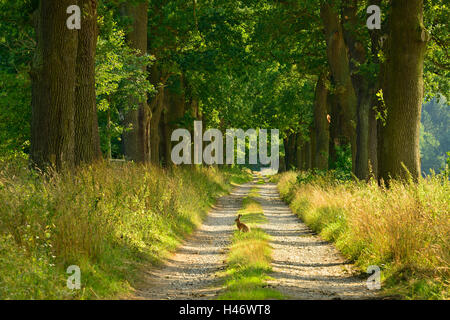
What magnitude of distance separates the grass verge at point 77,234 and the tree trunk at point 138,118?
682 centimetres

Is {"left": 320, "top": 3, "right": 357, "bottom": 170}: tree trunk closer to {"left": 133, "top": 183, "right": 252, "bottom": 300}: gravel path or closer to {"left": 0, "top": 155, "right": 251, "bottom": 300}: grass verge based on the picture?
{"left": 133, "top": 183, "right": 252, "bottom": 300}: gravel path

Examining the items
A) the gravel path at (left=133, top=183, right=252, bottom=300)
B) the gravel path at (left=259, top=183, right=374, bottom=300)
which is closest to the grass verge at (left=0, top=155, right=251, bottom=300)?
the gravel path at (left=133, top=183, right=252, bottom=300)

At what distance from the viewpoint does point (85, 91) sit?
15.7 m

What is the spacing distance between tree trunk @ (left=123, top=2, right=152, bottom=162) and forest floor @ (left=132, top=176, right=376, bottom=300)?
4.95 meters

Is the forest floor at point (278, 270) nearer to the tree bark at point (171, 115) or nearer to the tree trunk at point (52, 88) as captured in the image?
the tree trunk at point (52, 88)

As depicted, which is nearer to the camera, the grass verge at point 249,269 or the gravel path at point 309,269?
the grass verge at point 249,269

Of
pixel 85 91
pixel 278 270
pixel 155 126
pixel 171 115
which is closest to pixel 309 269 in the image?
pixel 278 270

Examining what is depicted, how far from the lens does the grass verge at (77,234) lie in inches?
315

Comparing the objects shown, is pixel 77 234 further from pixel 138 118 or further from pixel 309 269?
pixel 138 118

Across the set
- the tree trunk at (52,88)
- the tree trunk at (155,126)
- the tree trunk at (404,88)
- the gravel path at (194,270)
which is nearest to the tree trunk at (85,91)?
the tree trunk at (52,88)

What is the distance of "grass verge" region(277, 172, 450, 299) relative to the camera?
8.89m

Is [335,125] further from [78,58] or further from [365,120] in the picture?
[78,58]

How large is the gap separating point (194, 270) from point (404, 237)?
4.22m
